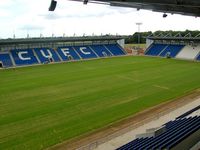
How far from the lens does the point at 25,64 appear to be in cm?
5319

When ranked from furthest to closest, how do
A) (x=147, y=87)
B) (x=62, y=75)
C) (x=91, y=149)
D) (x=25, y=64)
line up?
(x=25, y=64) → (x=62, y=75) → (x=147, y=87) → (x=91, y=149)

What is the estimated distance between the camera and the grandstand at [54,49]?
2130 inches

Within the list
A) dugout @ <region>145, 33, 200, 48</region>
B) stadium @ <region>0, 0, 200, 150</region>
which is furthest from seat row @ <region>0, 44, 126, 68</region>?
dugout @ <region>145, 33, 200, 48</region>

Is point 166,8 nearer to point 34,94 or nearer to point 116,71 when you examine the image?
point 34,94

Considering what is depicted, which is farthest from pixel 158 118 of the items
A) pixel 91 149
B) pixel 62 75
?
pixel 62 75

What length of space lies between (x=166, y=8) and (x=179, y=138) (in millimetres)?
9485

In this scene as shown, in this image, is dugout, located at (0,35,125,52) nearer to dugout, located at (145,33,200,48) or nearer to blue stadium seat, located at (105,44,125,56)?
blue stadium seat, located at (105,44,125,56)

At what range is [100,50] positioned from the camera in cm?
6819

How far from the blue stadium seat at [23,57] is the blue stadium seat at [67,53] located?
6864mm

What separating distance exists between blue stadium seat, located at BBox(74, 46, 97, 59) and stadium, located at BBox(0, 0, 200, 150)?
11038 millimetres

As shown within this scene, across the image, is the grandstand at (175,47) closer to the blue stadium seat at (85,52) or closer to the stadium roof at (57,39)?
the stadium roof at (57,39)

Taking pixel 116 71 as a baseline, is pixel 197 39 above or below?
above

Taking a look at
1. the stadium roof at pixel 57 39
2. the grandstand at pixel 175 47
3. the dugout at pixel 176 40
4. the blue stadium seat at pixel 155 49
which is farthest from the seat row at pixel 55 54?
the dugout at pixel 176 40

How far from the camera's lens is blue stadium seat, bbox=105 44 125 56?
231ft
